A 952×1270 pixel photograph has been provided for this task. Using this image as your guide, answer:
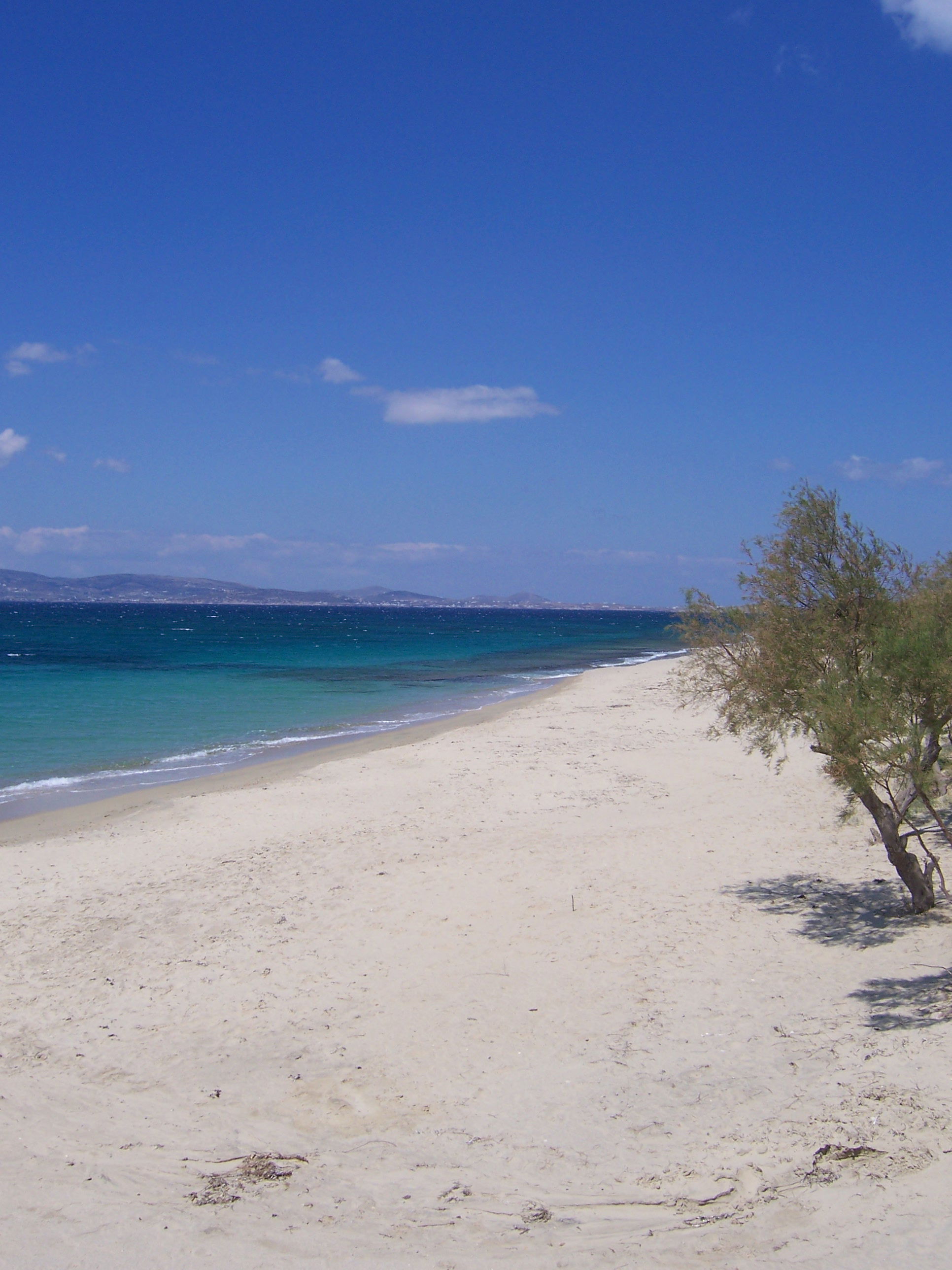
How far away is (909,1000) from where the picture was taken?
715 cm

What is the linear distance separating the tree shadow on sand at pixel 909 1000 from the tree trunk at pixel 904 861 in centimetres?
142

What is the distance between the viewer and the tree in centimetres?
738

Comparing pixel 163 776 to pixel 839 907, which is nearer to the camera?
pixel 839 907

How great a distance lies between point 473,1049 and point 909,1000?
3.60m

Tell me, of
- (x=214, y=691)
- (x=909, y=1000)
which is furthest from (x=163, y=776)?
(x=214, y=691)

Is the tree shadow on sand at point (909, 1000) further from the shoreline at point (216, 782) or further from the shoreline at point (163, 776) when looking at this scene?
the shoreline at point (163, 776)

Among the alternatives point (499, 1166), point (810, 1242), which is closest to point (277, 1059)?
point (499, 1166)

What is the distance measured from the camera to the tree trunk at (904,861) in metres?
8.73

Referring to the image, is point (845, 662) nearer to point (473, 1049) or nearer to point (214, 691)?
point (473, 1049)

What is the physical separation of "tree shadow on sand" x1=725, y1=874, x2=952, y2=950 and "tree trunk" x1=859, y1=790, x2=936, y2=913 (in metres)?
0.16

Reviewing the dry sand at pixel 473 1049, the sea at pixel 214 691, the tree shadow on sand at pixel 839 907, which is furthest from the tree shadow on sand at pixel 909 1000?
the sea at pixel 214 691

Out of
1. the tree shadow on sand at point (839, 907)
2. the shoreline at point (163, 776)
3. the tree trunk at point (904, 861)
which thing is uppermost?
the tree trunk at point (904, 861)

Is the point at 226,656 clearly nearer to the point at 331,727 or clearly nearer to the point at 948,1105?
the point at 331,727

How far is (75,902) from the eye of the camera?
408 inches
